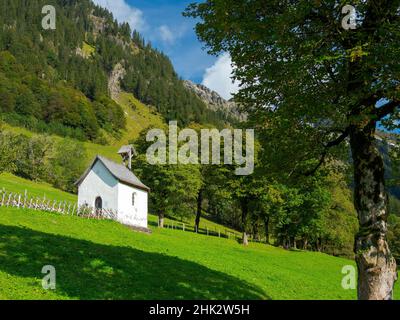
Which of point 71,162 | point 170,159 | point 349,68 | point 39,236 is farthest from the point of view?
point 71,162

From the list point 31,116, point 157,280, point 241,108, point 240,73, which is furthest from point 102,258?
point 31,116

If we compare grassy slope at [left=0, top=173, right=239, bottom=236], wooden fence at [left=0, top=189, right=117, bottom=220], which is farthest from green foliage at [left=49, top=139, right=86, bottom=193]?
wooden fence at [left=0, top=189, right=117, bottom=220]

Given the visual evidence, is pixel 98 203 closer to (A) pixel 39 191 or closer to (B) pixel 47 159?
(A) pixel 39 191

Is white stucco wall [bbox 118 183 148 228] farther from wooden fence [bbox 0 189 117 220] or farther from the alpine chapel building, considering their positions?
wooden fence [bbox 0 189 117 220]

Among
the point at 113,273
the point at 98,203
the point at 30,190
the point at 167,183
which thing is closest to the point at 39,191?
the point at 30,190

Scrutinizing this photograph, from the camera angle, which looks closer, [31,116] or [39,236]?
[39,236]

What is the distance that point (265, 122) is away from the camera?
15.4m

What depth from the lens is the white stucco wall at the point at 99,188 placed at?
45250 mm

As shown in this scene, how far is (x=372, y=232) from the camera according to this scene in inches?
484

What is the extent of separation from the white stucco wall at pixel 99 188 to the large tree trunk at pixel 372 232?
35.3 meters

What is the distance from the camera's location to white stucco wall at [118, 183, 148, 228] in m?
45.3

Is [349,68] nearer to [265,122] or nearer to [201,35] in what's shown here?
[265,122]

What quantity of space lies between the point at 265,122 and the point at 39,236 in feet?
50.8
